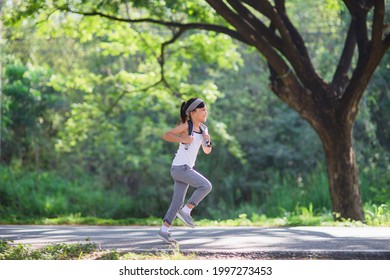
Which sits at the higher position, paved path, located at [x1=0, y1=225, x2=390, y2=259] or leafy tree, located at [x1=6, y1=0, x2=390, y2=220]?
leafy tree, located at [x1=6, y1=0, x2=390, y2=220]

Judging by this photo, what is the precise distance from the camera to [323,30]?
29.3 m

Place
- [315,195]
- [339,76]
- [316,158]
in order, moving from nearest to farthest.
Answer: [339,76]
[315,195]
[316,158]

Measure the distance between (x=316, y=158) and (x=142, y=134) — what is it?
21.3 ft

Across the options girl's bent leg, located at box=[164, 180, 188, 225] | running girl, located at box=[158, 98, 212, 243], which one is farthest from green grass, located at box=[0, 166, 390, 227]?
running girl, located at box=[158, 98, 212, 243]

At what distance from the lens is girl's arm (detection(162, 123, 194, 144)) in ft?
25.9

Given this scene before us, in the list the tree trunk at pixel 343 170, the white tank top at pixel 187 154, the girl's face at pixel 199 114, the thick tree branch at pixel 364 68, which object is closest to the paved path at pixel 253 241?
the white tank top at pixel 187 154

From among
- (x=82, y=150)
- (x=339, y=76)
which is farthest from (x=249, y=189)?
(x=339, y=76)

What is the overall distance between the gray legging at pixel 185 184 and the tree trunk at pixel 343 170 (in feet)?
19.6

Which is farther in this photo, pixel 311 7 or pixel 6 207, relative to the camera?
pixel 311 7

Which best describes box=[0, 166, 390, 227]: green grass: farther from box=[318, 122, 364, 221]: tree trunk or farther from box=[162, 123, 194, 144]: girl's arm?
box=[162, 123, 194, 144]: girl's arm

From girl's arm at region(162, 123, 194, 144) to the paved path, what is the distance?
1.21 meters

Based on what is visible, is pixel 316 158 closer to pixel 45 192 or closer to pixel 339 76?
pixel 45 192

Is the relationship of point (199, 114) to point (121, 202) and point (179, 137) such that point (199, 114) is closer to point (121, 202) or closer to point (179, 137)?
point (179, 137)

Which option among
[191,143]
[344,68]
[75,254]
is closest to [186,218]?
[191,143]
